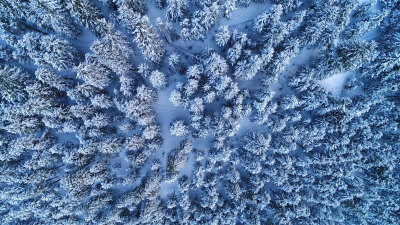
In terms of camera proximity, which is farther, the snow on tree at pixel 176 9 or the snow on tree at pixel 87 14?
the snow on tree at pixel 176 9

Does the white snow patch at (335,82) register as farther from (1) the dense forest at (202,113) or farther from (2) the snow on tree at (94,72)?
(2) the snow on tree at (94,72)

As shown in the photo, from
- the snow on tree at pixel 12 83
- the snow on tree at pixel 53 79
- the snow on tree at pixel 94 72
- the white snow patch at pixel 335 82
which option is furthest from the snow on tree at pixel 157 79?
the white snow patch at pixel 335 82

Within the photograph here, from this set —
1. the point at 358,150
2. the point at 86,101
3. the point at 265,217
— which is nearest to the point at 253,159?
the point at 265,217

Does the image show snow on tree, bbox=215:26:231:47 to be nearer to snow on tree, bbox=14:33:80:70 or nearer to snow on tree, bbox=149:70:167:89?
snow on tree, bbox=149:70:167:89

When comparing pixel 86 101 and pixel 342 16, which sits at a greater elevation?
pixel 86 101

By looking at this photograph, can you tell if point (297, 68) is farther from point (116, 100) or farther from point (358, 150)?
point (116, 100)

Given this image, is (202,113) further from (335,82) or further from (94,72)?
(335,82)
